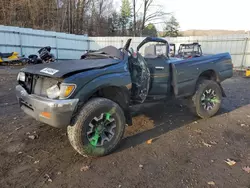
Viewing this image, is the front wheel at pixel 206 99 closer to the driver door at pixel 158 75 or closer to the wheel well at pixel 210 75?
the wheel well at pixel 210 75

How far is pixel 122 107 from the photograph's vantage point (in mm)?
3604

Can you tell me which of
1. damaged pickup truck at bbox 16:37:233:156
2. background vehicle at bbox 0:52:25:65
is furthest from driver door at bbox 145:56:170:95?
background vehicle at bbox 0:52:25:65

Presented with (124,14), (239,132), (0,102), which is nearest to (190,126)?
(239,132)

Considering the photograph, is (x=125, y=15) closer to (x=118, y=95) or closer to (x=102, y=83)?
(x=118, y=95)

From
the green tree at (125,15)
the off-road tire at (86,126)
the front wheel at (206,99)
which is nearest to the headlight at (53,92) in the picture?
the off-road tire at (86,126)

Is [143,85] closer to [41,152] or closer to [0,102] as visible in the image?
[41,152]

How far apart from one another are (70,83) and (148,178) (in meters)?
1.61

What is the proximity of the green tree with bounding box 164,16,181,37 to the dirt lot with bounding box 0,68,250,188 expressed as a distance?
4078cm

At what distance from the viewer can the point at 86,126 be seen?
9.79ft

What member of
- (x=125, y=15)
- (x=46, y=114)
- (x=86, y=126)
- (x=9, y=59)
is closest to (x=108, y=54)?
(x=86, y=126)

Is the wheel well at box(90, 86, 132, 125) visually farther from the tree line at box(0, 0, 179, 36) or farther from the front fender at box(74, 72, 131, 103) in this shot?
the tree line at box(0, 0, 179, 36)

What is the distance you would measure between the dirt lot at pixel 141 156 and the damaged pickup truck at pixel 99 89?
1.26ft

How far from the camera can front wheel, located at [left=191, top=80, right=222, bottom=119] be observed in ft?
15.8

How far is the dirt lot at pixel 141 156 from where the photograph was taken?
8.75 feet
